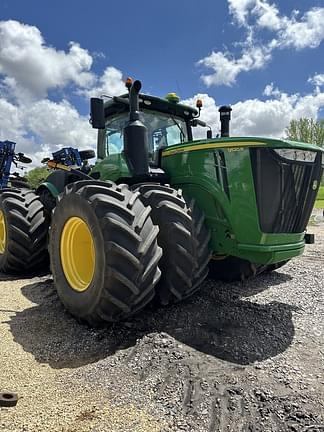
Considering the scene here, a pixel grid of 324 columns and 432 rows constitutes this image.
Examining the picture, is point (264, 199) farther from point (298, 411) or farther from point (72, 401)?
point (72, 401)

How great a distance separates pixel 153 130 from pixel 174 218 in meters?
1.97

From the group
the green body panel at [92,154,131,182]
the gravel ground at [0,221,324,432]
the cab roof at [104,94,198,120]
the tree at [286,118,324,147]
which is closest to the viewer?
the gravel ground at [0,221,324,432]

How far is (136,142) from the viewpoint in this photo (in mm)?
3951

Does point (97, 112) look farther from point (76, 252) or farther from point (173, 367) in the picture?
point (173, 367)

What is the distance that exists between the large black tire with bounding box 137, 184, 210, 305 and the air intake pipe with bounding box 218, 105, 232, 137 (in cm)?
182

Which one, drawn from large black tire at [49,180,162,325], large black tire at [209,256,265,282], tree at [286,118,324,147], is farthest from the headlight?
tree at [286,118,324,147]

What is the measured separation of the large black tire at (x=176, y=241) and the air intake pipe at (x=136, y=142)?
0.60 meters

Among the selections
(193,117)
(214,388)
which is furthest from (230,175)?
(193,117)

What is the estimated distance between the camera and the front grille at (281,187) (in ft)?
10.4

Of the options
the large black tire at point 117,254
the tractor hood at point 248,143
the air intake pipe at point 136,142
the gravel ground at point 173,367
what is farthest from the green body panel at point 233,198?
the large black tire at point 117,254

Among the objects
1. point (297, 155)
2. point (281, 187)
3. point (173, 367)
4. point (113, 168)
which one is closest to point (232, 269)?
point (281, 187)

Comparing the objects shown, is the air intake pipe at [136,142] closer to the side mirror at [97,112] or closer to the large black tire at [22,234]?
the side mirror at [97,112]

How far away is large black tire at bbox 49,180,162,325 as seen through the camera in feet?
9.36

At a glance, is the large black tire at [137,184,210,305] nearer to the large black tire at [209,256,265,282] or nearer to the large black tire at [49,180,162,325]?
the large black tire at [49,180,162,325]
